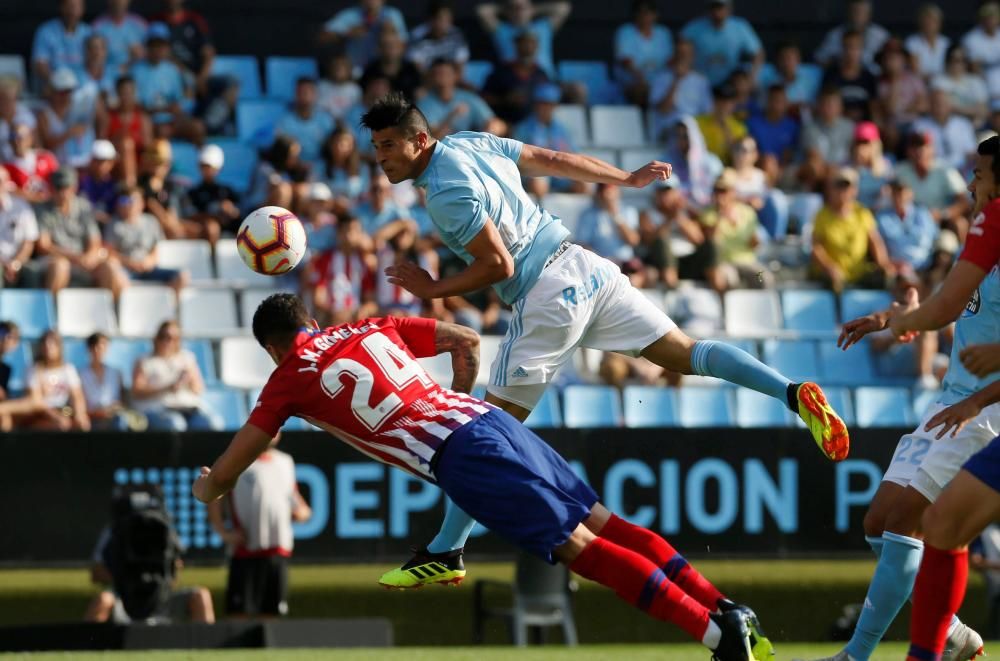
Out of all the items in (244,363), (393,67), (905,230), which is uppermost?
(393,67)

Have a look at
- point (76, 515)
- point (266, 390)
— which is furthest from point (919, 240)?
point (266, 390)

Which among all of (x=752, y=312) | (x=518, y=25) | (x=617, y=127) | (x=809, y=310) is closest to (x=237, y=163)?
(x=518, y=25)

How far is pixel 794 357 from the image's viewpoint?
15391mm

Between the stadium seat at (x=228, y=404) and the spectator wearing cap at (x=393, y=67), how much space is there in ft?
13.7

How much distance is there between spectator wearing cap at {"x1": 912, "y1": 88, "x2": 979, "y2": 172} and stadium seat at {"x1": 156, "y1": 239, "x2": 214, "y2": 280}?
7554 mm

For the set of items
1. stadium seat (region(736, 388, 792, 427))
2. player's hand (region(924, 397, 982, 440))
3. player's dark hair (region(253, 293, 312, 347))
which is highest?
player's dark hair (region(253, 293, 312, 347))

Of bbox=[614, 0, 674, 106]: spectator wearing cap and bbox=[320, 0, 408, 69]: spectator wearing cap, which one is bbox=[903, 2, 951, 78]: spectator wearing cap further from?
bbox=[320, 0, 408, 69]: spectator wearing cap

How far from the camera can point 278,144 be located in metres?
16.0

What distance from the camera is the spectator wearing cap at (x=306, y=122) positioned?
54.5ft

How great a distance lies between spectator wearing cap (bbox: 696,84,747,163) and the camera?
17.5 meters

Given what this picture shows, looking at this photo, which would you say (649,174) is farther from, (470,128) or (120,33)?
(120,33)

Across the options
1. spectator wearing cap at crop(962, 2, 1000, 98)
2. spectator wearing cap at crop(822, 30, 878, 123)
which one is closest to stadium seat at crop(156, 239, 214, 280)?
spectator wearing cap at crop(822, 30, 878, 123)

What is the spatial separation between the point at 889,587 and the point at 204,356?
8.10 metres

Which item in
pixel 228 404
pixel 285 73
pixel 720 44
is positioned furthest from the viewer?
pixel 720 44
